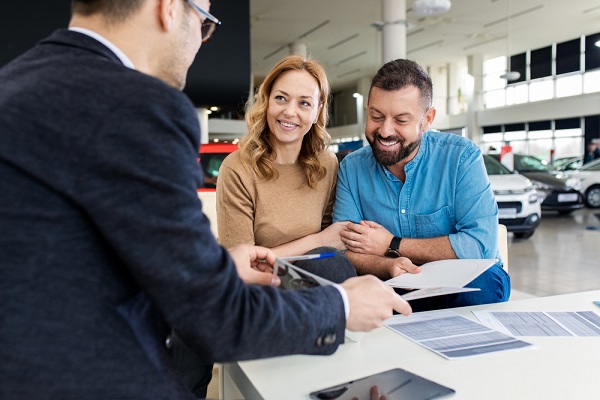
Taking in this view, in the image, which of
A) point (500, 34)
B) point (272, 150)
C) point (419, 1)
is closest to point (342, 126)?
point (500, 34)

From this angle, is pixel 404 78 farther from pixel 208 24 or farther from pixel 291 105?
pixel 208 24

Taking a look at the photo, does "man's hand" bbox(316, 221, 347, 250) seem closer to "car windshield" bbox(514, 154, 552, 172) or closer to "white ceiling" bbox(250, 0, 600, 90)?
"car windshield" bbox(514, 154, 552, 172)

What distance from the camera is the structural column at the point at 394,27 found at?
11047 millimetres

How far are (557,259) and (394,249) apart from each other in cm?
460

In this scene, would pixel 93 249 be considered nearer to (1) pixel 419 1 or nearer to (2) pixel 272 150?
(2) pixel 272 150

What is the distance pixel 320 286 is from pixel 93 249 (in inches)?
16.5

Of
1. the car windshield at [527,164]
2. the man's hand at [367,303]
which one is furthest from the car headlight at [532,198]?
the man's hand at [367,303]

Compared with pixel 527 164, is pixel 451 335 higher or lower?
lower

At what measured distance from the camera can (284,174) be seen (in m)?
2.25

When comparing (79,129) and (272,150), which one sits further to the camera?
(272,150)

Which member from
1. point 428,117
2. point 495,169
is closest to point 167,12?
point 428,117

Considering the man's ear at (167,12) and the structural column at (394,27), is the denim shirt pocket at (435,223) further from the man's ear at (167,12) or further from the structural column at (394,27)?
the structural column at (394,27)

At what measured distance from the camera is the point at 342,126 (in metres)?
27.5

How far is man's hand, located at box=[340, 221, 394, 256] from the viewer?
2.04 metres
